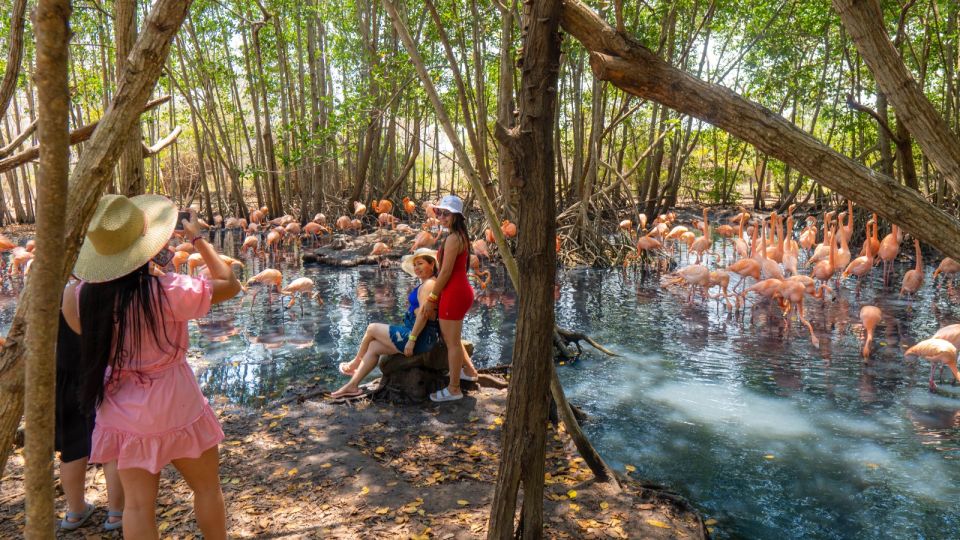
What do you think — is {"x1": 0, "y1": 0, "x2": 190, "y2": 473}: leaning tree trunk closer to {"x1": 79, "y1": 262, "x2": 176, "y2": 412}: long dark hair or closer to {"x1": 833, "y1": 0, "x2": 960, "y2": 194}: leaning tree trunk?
{"x1": 79, "y1": 262, "x2": 176, "y2": 412}: long dark hair

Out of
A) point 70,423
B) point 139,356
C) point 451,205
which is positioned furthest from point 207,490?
point 451,205

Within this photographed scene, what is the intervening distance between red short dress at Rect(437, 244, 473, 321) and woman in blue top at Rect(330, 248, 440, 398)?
17 centimetres

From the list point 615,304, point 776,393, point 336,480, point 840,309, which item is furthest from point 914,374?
point 336,480

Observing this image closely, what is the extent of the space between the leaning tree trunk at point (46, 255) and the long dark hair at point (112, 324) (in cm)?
138

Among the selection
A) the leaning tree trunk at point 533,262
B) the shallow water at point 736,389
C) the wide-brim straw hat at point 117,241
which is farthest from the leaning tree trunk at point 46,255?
the shallow water at point 736,389

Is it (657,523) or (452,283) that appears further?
(452,283)

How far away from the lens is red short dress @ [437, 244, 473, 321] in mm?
5273

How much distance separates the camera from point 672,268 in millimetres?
13844

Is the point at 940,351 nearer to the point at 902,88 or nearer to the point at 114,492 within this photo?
the point at 902,88

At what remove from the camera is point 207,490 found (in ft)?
9.23

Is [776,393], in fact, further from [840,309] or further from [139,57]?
[139,57]

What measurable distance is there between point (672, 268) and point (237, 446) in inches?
422

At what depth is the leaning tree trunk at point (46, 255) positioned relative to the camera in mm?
1246

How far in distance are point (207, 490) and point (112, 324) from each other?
0.79 m
